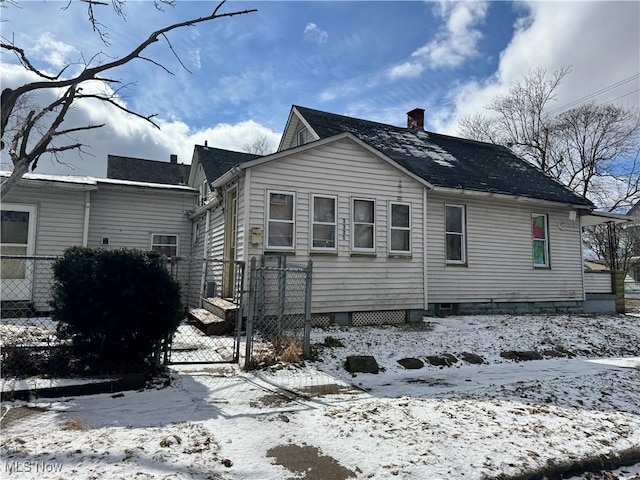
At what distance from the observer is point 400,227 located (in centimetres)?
1002

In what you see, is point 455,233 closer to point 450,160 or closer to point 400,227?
point 400,227

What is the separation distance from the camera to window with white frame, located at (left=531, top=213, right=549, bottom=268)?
13023 millimetres

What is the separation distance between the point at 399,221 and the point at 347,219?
1.48 metres

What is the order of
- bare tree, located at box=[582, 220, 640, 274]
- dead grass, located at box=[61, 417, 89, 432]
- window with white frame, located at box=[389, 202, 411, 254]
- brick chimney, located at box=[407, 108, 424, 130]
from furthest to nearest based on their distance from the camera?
bare tree, located at box=[582, 220, 640, 274]
brick chimney, located at box=[407, 108, 424, 130]
window with white frame, located at box=[389, 202, 411, 254]
dead grass, located at box=[61, 417, 89, 432]

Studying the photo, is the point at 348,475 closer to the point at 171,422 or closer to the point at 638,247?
the point at 171,422

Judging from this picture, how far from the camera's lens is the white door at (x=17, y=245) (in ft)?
34.0

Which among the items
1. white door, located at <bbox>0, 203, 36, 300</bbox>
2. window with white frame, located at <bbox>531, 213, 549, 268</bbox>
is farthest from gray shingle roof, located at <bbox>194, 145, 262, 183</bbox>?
window with white frame, located at <bbox>531, 213, 549, 268</bbox>

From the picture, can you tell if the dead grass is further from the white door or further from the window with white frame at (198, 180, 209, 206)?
the window with white frame at (198, 180, 209, 206)

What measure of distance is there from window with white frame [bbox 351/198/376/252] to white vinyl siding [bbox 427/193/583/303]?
2.28 meters

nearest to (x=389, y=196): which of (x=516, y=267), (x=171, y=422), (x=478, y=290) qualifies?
(x=478, y=290)

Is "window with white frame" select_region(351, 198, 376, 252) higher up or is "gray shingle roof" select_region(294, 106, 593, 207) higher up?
"gray shingle roof" select_region(294, 106, 593, 207)

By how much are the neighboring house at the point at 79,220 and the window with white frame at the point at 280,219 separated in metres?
4.19

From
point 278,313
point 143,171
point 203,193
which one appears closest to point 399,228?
point 278,313

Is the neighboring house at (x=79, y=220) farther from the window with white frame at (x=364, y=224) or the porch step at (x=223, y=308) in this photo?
the window with white frame at (x=364, y=224)
